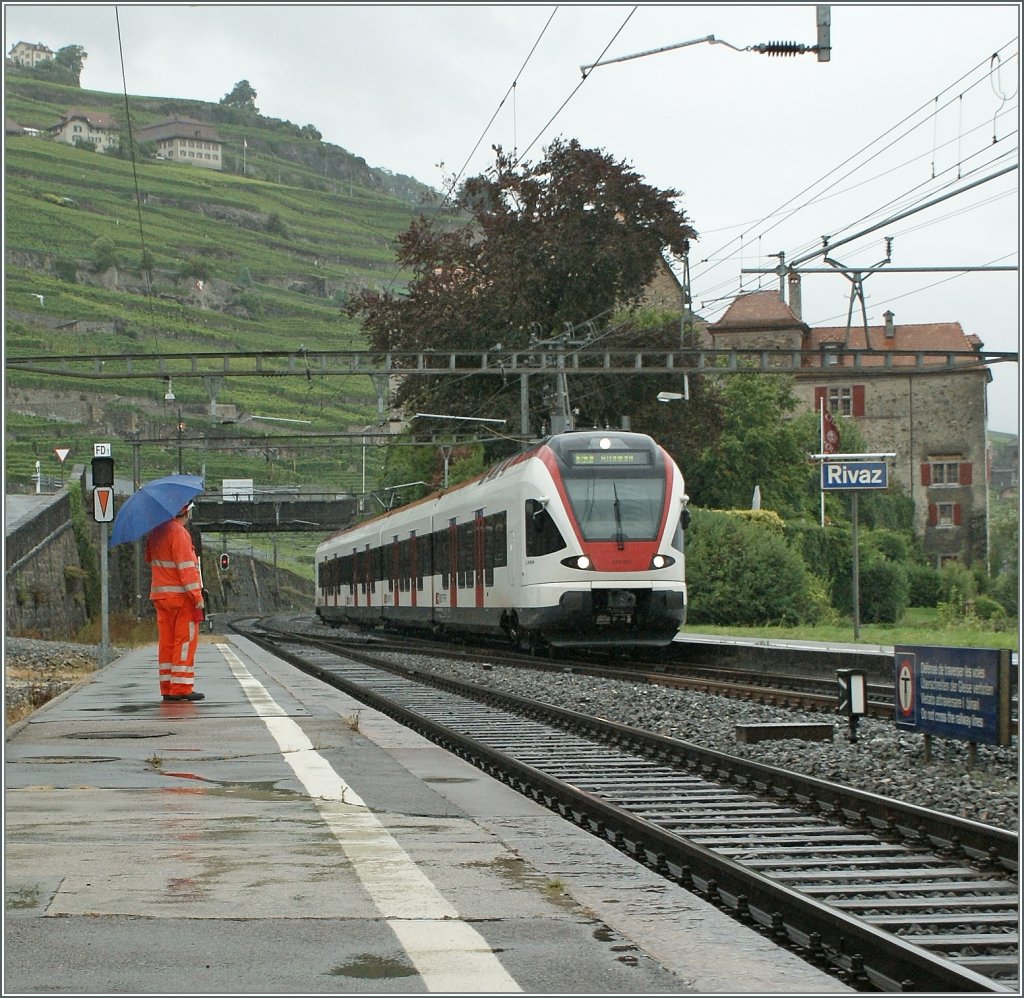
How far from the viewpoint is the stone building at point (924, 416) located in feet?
290

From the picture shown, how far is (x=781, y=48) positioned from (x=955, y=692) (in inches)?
409

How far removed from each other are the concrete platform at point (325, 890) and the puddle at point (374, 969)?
Result: 0.01 m

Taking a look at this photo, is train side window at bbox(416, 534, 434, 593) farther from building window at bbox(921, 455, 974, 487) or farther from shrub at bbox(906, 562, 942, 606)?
building window at bbox(921, 455, 974, 487)

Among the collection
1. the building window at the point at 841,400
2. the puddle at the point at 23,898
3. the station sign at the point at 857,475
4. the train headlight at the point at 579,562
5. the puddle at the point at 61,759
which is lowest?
the puddle at the point at 61,759

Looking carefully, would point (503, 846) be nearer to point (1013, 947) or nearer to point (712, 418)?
point (1013, 947)

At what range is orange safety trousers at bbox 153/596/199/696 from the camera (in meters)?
15.1

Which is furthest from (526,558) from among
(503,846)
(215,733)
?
(503,846)

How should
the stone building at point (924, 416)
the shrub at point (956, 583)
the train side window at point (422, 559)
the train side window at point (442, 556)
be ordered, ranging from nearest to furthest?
the train side window at point (442, 556)
the train side window at point (422, 559)
the shrub at point (956, 583)
the stone building at point (924, 416)

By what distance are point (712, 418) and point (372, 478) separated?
65.5 m

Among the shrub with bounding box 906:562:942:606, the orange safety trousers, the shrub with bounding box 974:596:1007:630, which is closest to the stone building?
the shrub with bounding box 906:562:942:606

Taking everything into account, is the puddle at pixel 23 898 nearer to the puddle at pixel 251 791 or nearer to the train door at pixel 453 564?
the puddle at pixel 251 791

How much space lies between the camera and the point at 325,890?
6422mm

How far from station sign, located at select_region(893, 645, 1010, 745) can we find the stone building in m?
75.1

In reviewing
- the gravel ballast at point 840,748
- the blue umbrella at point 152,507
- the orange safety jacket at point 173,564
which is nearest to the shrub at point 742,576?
the gravel ballast at point 840,748
